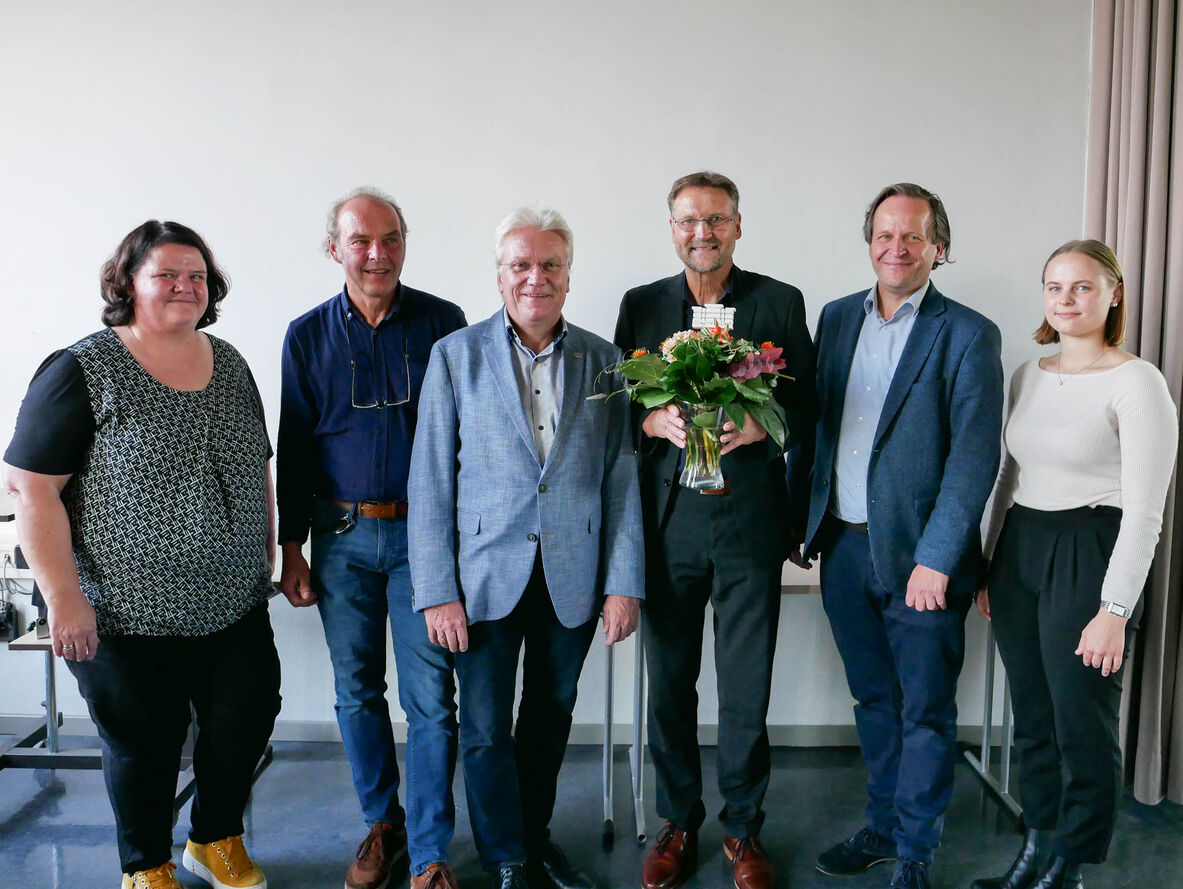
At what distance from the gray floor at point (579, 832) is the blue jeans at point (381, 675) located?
31cm

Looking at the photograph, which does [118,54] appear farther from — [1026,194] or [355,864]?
[1026,194]

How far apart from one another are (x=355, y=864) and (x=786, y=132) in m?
3.04

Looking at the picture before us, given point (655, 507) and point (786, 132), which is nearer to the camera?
point (655, 507)

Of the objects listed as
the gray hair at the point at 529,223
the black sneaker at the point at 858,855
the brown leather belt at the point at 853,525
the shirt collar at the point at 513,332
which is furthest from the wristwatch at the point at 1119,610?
the gray hair at the point at 529,223

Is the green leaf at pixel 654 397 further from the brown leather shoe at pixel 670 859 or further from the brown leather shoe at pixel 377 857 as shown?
the brown leather shoe at pixel 377 857

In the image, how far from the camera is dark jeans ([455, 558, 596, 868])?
238cm

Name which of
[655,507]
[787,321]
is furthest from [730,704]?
[787,321]

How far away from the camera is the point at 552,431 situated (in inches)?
92.5

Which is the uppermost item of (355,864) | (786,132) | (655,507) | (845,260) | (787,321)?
(786,132)

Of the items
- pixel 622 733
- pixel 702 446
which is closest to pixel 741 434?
pixel 702 446

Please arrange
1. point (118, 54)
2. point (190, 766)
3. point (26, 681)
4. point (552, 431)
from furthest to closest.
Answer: point (26, 681)
point (118, 54)
point (190, 766)
point (552, 431)

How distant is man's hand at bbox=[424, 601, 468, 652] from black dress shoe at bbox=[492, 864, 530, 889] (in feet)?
2.19

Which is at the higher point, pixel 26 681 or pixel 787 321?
pixel 787 321

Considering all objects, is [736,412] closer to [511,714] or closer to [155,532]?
[511,714]
